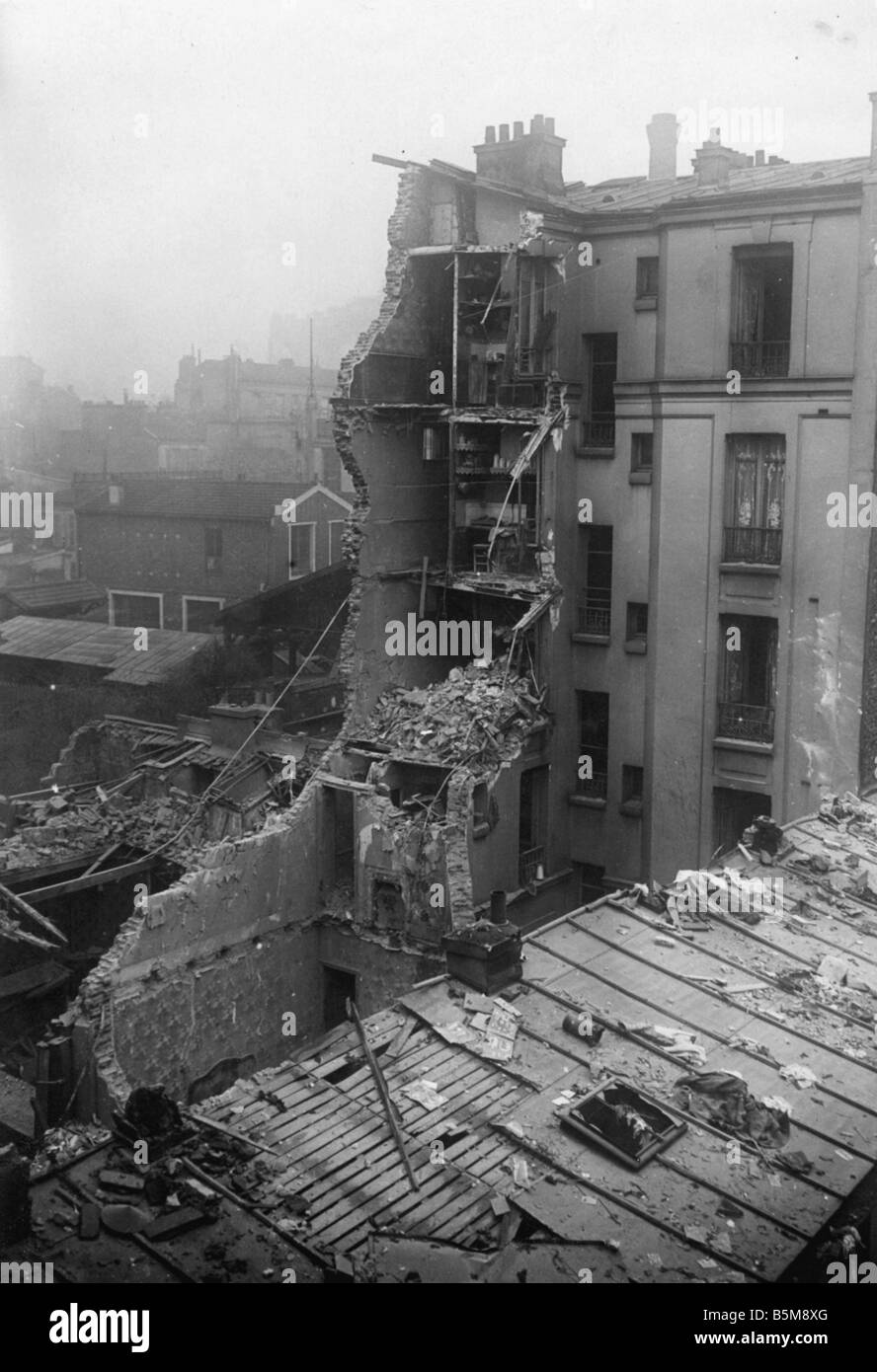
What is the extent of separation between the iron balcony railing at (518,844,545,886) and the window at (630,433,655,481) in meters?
9.71

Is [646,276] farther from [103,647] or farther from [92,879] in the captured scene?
[103,647]

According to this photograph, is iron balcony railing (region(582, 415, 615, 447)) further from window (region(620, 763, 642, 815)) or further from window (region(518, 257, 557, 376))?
window (region(620, 763, 642, 815))

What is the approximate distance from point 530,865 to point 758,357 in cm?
1333

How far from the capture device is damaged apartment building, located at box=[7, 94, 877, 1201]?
28.8 meters

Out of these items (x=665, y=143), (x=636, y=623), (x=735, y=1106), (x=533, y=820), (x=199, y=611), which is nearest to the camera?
(x=735, y=1106)

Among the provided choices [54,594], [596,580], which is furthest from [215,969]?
[54,594]

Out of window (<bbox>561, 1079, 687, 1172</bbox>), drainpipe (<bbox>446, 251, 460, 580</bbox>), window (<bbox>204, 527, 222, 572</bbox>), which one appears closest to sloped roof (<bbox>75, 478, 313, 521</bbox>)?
window (<bbox>204, 527, 222, 572</bbox>)

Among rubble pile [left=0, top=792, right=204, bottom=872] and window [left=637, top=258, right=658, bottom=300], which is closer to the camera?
rubble pile [left=0, top=792, right=204, bottom=872]

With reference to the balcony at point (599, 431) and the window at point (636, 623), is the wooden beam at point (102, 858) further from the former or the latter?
the balcony at point (599, 431)

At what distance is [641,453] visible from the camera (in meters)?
32.8

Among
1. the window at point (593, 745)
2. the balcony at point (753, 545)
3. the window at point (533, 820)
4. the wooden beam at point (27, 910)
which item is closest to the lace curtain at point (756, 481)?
the balcony at point (753, 545)

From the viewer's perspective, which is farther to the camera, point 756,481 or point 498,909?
point 756,481

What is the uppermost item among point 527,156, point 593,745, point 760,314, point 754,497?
point 527,156
